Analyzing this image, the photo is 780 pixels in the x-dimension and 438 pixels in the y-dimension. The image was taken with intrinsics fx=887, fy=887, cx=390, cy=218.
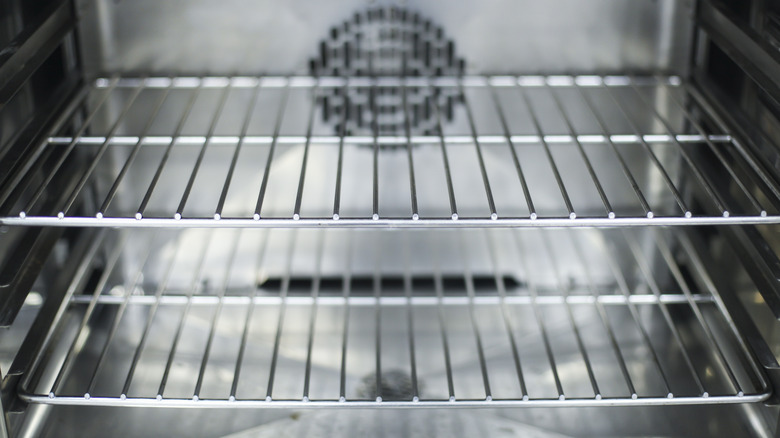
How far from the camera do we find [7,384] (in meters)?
1.05

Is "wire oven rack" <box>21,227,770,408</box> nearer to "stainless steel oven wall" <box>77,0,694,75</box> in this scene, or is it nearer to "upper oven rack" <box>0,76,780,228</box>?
"upper oven rack" <box>0,76,780,228</box>

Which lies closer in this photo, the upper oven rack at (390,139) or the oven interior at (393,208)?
the oven interior at (393,208)

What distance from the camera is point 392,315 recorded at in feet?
4.75

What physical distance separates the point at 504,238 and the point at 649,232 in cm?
23

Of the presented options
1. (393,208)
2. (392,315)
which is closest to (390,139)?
(393,208)

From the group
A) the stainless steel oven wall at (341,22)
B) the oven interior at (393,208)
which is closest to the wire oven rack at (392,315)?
the oven interior at (393,208)

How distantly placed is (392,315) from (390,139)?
298mm

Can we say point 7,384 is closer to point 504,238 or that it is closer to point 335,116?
point 335,116

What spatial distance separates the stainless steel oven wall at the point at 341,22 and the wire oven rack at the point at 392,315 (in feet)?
0.91

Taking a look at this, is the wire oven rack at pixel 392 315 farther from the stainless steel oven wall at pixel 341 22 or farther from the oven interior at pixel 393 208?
the stainless steel oven wall at pixel 341 22

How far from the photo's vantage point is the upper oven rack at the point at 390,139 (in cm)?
135

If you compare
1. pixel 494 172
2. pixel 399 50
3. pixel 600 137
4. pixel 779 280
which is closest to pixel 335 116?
pixel 399 50

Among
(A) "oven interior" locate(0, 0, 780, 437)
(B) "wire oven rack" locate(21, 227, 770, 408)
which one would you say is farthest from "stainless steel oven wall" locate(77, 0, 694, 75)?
(B) "wire oven rack" locate(21, 227, 770, 408)

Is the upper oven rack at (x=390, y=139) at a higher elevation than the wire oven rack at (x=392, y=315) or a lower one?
higher
